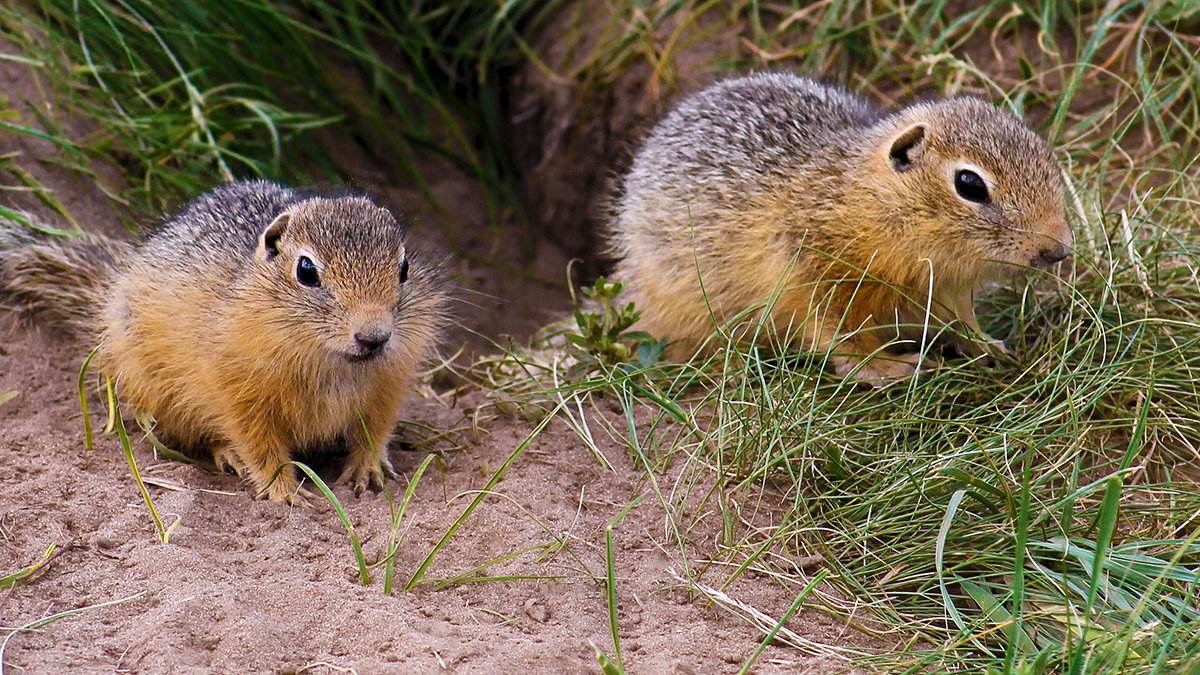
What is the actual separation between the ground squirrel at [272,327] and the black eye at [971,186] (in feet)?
8.32

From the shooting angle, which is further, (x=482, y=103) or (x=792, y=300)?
(x=482, y=103)

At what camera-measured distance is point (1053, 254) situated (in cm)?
489

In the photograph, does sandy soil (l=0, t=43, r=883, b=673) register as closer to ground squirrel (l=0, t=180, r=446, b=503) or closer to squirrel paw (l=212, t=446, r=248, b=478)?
squirrel paw (l=212, t=446, r=248, b=478)

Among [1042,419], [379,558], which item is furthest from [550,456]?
[1042,419]

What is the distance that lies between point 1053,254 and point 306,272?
3.33 meters

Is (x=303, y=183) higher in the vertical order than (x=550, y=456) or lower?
higher

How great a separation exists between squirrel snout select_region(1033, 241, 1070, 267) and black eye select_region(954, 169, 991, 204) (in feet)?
1.16

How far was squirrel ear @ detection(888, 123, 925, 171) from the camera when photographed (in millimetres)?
5281

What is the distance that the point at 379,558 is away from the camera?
13.9 feet

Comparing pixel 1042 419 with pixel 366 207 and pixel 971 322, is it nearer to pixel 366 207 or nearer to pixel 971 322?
pixel 971 322

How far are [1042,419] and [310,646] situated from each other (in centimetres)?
301

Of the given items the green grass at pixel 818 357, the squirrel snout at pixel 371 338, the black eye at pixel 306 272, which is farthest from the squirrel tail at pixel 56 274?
the squirrel snout at pixel 371 338

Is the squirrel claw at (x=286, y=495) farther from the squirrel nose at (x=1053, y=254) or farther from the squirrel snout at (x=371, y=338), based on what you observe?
the squirrel nose at (x=1053, y=254)

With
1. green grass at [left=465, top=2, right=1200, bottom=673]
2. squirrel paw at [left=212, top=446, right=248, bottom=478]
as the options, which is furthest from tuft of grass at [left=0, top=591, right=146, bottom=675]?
green grass at [left=465, top=2, right=1200, bottom=673]
